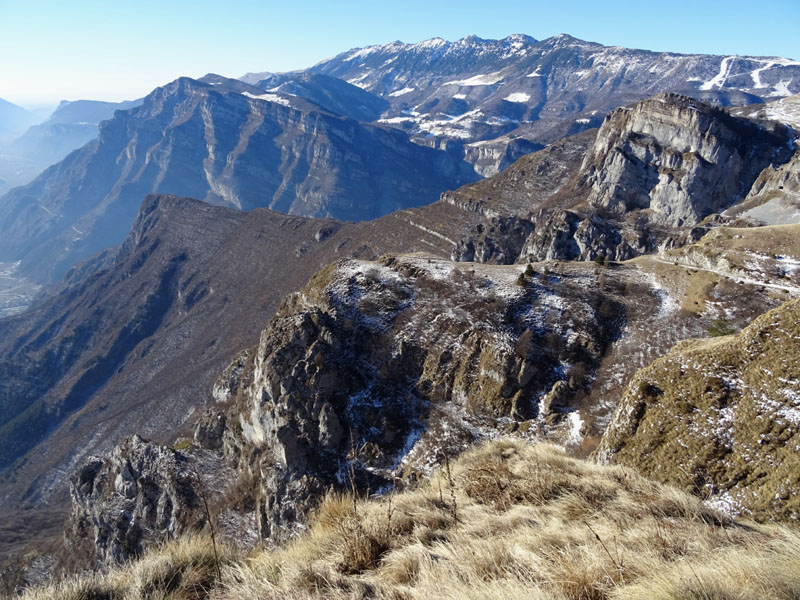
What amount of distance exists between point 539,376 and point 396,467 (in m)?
14.0

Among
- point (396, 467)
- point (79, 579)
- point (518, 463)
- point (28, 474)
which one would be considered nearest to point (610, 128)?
point (396, 467)

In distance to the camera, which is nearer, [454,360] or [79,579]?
[79,579]

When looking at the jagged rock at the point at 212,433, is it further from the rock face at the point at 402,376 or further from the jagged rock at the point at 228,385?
the jagged rock at the point at 228,385

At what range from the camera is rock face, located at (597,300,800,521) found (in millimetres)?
14555

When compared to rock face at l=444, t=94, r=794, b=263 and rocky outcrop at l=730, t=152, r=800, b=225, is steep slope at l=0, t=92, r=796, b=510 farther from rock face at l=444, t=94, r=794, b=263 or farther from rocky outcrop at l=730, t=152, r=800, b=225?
rocky outcrop at l=730, t=152, r=800, b=225

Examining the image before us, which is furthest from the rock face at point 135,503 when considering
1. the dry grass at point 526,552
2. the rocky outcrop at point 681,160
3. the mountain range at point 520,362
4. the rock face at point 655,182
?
the rocky outcrop at point 681,160

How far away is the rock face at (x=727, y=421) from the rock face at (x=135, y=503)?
39.1m

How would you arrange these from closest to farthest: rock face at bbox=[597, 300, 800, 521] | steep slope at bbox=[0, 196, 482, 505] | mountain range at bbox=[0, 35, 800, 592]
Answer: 1. rock face at bbox=[597, 300, 800, 521]
2. mountain range at bbox=[0, 35, 800, 592]
3. steep slope at bbox=[0, 196, 482, 505]

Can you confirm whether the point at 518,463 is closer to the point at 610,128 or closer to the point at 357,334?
the point at 357,334

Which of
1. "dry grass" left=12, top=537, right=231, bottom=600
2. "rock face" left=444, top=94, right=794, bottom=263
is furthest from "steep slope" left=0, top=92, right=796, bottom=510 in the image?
"dry grass" left=12, top=537, right=231, bottom=600

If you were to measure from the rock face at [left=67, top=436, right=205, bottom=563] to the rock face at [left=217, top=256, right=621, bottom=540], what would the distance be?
19.5 ft

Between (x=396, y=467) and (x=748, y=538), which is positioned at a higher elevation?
(x=748, y=538)

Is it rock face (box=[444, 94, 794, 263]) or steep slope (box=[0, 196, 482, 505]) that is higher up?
rock face (box=[444, 94, 794, 263])

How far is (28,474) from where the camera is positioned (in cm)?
11906
